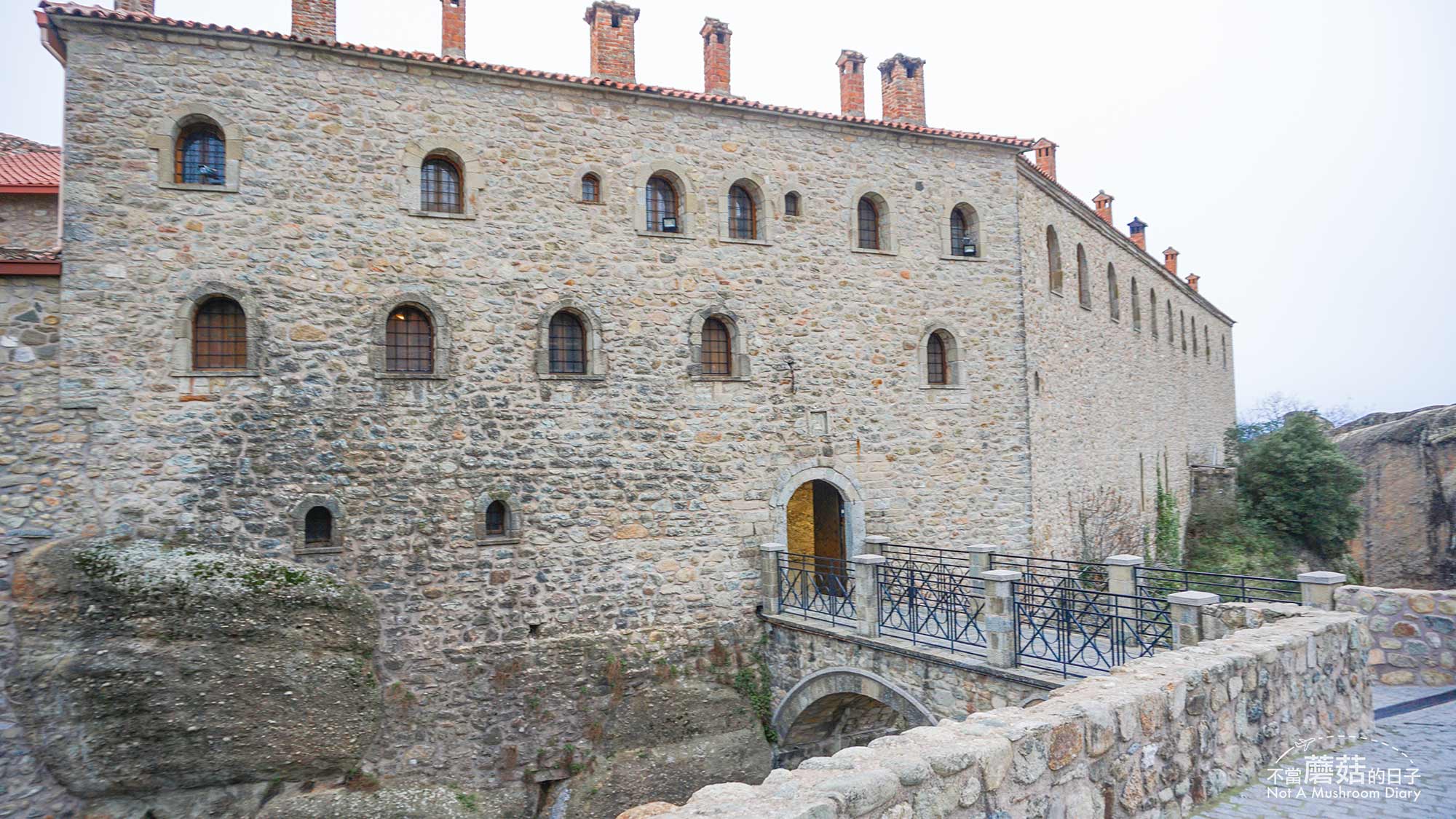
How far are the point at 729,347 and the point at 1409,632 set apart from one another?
9.14 meters

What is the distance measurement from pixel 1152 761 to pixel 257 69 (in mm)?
12498

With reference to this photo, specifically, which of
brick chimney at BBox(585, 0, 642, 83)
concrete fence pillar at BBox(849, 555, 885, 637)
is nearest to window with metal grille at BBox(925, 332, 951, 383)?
concrete fence pillar at BBox(849, 555, 885, 637)

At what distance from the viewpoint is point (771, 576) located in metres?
13.3

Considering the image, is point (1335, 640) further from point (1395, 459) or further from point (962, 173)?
point (1395, 459)

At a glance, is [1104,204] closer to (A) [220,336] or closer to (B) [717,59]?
(B) [717,59]

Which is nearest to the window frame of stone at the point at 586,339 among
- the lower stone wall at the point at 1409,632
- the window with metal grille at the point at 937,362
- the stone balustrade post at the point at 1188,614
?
the window with metal grille at the point at 937,362

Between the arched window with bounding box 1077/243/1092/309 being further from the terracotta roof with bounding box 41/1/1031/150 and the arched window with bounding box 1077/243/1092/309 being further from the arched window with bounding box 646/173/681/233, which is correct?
the arched window with bounding box 646/173/681/233

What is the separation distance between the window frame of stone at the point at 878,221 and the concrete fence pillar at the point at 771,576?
517cm

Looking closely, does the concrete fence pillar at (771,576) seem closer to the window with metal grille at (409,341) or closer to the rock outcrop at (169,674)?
the window with metal grille at (409,341)

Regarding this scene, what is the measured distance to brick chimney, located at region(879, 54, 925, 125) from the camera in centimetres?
1557

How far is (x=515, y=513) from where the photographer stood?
12234 mm

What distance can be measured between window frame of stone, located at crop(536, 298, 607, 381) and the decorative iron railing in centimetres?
407

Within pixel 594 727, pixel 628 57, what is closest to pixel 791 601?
pixel 594 727

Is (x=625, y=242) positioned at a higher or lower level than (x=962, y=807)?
higher
